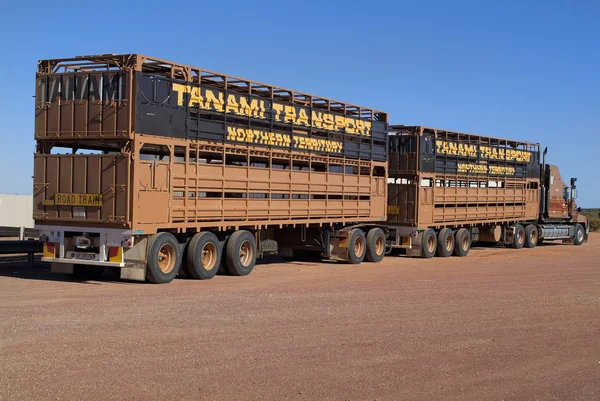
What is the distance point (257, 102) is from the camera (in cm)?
1781

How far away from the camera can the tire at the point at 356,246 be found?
21.9 m

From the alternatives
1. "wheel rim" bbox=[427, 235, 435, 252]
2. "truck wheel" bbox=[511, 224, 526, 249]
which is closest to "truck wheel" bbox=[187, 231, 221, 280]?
"wheel rim" bbox=[427, 235, 435, 252]

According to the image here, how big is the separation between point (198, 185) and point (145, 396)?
964 centimetres

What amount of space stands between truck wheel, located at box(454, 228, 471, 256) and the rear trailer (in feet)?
29.3

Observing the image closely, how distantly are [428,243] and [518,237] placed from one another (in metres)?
8.51

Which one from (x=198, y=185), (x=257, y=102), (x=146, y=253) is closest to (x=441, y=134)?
(x=257, y=102)

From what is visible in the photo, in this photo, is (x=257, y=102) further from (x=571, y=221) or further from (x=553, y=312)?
(x=571, y=221)

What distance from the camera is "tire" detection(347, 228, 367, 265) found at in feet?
71.9

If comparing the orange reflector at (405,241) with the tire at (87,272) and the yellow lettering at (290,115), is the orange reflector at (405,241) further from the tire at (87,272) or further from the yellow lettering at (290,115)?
the tire at (87,272)

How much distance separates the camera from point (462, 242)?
1058 inches

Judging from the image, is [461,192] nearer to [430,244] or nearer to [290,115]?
[430,244]

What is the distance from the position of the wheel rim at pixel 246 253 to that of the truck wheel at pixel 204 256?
3.41 ft

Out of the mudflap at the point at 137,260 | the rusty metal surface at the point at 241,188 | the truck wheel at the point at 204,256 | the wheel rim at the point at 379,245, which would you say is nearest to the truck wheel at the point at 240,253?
the rusty metal surface at the point at 241,188

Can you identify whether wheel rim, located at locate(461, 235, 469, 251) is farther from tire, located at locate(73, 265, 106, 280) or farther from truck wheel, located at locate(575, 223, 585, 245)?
tire, located at locate(73, 265, 106, 280)
